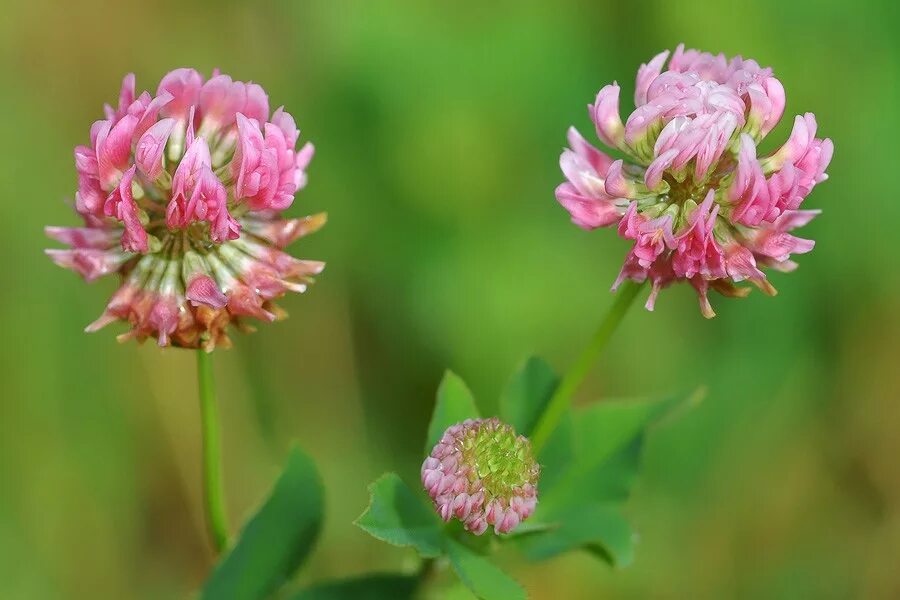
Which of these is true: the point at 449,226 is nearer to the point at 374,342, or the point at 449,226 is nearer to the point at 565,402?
the point at 374,342

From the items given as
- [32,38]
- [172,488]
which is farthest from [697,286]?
[32,38]

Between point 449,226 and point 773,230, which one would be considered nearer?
point 773,230

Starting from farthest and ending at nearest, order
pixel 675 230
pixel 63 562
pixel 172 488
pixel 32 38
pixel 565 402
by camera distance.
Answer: pixel 32 38, pixel 172 488, pixel 63 562, pixel 565 402, pixel 675 230

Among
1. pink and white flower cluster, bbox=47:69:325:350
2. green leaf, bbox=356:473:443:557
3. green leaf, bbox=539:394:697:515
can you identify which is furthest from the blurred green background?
pink and white flower cluster, bbox=47:69:325:350

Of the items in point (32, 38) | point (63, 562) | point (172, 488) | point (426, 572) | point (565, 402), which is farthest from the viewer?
point (32, 38)

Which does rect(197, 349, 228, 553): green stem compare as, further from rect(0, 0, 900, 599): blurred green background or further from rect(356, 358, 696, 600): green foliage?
rect(0, 0, 900, 599): blurred green background

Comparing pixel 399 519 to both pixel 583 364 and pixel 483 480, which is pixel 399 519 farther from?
pixel 583 364
